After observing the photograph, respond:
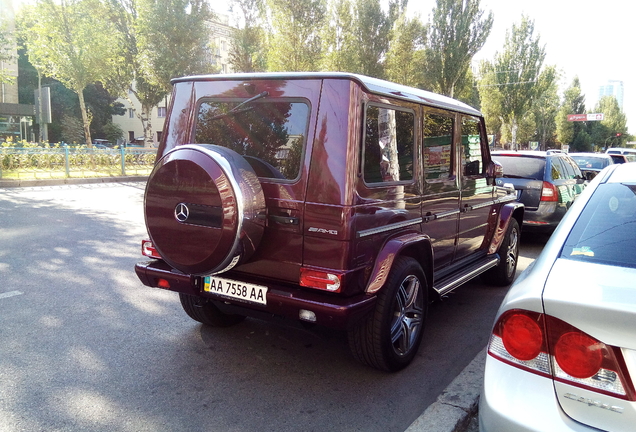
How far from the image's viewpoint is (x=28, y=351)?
12.4 feet

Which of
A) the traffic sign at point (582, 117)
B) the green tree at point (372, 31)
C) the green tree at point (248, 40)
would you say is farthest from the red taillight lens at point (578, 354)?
the traffic sign at point (582, 117)

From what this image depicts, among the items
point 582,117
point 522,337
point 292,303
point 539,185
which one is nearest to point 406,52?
point 539,185

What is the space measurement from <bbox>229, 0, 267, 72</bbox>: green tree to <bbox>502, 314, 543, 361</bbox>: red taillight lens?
30321mm

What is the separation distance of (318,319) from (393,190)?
3.62ft

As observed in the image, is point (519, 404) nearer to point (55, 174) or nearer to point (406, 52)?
point (55, 174)

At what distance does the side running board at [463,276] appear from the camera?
13.5 feet

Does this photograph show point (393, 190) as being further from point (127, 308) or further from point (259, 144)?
point (127, 308)

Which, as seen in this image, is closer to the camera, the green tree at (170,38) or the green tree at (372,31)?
the green tree at (170,38)

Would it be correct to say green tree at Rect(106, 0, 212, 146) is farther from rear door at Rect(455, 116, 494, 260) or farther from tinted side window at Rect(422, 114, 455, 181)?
tinted side window at Rect(422, 114, 455, 181)

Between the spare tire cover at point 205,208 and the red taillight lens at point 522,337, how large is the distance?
1.70 m

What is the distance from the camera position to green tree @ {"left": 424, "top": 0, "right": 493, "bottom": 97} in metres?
30.9

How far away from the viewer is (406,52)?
3086cm

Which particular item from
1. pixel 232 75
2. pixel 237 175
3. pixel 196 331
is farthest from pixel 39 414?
pixel 232 75

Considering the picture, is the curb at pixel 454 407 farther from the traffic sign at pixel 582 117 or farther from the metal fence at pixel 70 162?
the traffic sign at pixel 582 117
